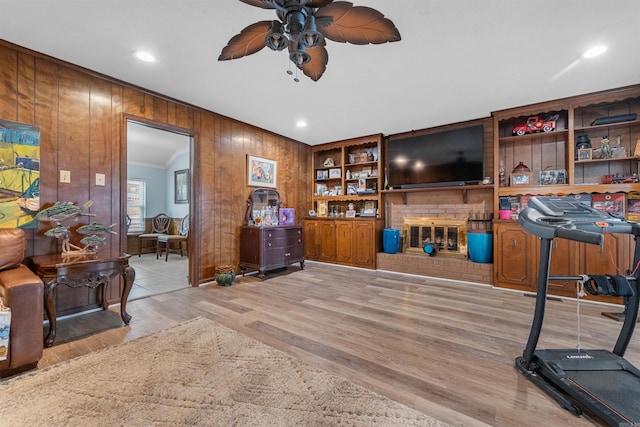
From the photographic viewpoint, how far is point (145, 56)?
2.55 metres

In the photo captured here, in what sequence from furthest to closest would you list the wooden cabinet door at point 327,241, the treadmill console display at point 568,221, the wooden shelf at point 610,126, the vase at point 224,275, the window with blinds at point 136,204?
1. the window with blinds at point 136,204
2. the wooden cabinet door at point 327,241
3. the vase at point 224,275
4. the wooden shelf at point 610,126
5. the treadmill console display at point 568,221

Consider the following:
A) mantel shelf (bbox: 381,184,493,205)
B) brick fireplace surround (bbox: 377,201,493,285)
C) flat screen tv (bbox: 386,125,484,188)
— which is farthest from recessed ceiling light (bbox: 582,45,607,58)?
brick fireplace surround (bbox: 377,201,493,285)

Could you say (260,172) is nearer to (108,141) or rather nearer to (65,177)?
(108,141)

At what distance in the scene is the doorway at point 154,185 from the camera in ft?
19.2

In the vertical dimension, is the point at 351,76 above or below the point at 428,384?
above

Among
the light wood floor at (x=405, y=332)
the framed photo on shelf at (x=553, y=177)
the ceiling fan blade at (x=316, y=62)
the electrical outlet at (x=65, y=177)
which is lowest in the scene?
the light wood floor at (x=405, y=332)

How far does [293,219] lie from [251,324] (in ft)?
9.39

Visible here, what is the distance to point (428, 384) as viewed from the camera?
1.68 meters

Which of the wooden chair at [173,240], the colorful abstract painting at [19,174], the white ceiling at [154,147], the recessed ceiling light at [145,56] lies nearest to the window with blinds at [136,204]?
the white ceiling at [154,147]

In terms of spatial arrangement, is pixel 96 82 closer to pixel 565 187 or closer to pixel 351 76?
pixel 351 76

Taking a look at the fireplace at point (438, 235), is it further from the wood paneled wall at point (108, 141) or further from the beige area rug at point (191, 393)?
the beige area rug at point (191, 393)

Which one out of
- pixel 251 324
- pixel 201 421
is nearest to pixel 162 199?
pixel 251 324

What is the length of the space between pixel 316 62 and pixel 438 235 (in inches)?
147

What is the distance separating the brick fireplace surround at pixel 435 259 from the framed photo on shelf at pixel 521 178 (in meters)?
0.56
